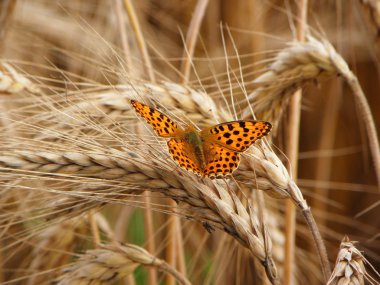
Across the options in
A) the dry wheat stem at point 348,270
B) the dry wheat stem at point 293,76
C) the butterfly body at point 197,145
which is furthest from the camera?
the dry wheat stem at point 293,76

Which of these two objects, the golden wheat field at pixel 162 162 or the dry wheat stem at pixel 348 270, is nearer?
the dry wheat stem at pixel 348 270

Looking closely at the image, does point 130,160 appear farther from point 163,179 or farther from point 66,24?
point 66,24

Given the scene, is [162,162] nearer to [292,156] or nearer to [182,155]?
[182,155]

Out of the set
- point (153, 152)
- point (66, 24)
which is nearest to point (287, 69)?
point (153, 152)

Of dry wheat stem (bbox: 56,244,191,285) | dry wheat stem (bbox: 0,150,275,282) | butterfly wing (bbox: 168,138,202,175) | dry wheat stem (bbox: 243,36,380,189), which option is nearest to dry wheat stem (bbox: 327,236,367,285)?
dry wheat stem (bbox: 0,150,275,282)

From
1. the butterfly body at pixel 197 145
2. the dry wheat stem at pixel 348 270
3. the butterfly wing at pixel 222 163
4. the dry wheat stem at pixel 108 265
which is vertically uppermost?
the butterfly body at pixel 197 145

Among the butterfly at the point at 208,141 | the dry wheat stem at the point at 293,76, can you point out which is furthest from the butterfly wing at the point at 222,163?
the dry wheat stem at the point at 293,76

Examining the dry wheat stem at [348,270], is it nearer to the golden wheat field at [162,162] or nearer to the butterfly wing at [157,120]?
the golden wheat field at [162,162]
